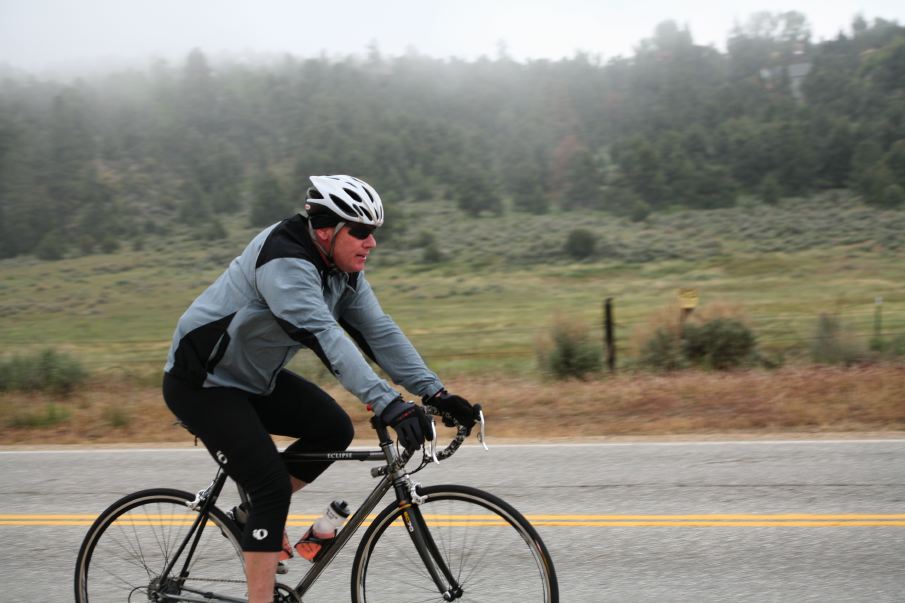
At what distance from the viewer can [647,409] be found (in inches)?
406

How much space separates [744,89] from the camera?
76.2 meters

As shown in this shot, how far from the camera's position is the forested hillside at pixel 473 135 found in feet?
214

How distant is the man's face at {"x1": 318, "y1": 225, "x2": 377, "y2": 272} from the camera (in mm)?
3285

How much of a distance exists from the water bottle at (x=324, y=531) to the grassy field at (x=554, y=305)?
19.5 feet

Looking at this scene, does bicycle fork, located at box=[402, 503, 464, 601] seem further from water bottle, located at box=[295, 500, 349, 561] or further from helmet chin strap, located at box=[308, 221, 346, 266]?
helmet chin strap, located at box=[308, 221, 346, 266]

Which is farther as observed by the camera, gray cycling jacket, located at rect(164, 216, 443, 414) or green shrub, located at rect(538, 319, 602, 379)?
green shrub, located at rect(538, 319, 602, 379)

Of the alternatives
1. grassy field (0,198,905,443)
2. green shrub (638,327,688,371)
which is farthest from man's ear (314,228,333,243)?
green shrub (638,327,688,371)

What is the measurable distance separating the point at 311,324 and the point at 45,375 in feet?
50.8

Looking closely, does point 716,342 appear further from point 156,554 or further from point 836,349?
point 156,554

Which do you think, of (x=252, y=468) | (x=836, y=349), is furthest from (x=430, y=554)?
(x=836, y=349)

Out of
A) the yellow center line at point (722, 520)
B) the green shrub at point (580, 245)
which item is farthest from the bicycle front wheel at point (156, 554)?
the green shrub at point (580, 245)

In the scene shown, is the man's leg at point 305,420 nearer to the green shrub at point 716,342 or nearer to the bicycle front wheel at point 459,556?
the bicycle front wheel at point 459,556

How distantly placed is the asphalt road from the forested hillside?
54.8 metres

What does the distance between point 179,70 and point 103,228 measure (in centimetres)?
3783
